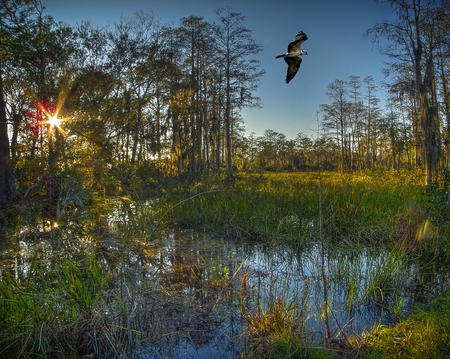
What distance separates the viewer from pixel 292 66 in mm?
2480

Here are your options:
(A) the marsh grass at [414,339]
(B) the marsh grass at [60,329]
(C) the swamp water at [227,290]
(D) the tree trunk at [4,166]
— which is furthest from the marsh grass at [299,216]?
(D) the tree trunk at [4,166]

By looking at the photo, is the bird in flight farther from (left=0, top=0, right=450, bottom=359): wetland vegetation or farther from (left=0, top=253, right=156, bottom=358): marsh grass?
(left=0, top=253, right=156, bottom=358): marsh grass

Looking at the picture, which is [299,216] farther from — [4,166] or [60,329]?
[4,166]

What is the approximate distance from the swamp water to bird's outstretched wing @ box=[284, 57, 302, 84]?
1.46 meters

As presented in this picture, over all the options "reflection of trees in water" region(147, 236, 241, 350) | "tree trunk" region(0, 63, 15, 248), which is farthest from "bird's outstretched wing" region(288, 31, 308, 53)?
"tree trunk" region(0, 63, 15, 248)

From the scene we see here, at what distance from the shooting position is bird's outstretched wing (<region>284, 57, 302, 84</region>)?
2.43 m

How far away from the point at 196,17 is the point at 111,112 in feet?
24.9

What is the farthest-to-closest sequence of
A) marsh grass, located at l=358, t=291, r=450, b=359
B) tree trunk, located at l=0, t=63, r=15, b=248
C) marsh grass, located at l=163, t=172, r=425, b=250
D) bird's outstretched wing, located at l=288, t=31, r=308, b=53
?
tree trunk, located at l=0, t=63, r=15, b=248 < marsh grass, located at l=163, t=172, r=425, b=250 < bird's outstretched wing, located at l=288, t=31, r=308, b=53 < marsh grass, located at l=358, t=291, r=450, b=359

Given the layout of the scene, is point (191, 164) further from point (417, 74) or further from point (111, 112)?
point (417, 74)

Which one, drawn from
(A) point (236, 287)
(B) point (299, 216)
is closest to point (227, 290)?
(A) point (236, 287)

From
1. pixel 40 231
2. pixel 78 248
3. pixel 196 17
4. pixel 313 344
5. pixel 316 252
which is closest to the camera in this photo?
pixel 313 344

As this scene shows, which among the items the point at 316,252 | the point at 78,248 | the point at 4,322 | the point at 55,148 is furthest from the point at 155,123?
the point at 4,322

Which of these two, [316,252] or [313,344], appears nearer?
[313,344]

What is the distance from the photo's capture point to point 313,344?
8.21ft
